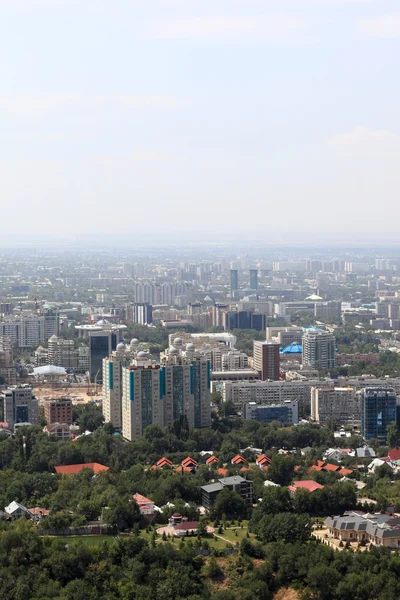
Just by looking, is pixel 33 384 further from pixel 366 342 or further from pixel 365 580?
pixel 365 580

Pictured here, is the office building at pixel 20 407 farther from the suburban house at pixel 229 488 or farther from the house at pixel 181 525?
the house at pixel 181 525

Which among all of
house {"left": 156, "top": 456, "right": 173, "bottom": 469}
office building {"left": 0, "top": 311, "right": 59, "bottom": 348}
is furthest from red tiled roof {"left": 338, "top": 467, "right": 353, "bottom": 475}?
office building {"left": 0, "top": 311, "right": 59, "bottom": 348}

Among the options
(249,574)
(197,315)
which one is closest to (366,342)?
(197,315)

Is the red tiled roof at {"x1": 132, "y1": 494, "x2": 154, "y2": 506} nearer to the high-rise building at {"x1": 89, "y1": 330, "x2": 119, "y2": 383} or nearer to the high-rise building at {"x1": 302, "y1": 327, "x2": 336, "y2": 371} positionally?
the high-rise building at {"x1": 89, "y1": 330, "x2": 119, "y2": 383}

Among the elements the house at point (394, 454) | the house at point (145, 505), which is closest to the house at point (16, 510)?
the house at point (145, 505)

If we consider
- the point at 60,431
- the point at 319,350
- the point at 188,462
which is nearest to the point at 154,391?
the point at 60,431

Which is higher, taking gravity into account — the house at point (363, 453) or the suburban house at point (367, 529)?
the suburban house at point (367, 529)

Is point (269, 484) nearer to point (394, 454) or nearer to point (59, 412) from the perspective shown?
point (394, 454)
